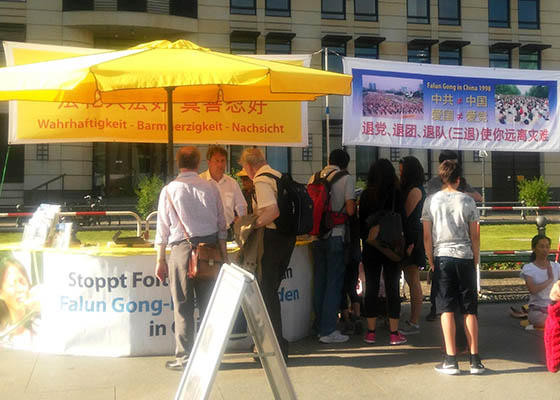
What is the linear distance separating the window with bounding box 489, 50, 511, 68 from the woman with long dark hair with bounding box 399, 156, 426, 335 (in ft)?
95.7

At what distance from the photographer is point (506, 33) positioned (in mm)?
33469

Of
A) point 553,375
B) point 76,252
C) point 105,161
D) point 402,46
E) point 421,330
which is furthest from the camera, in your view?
point 402,46

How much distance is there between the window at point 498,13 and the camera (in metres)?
33.7

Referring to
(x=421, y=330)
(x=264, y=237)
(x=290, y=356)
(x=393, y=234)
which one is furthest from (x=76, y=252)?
(x=421, y=330)

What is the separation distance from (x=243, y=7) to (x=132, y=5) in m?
5.30

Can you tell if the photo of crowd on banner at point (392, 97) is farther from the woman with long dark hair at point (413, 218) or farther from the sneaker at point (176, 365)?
the sneaker at point (176, 365)

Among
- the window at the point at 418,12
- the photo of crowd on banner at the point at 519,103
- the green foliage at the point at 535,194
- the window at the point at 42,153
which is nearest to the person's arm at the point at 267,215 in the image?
the photo of crowd on banner at the point at 519,103

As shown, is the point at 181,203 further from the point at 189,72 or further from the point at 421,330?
the point at 421,330

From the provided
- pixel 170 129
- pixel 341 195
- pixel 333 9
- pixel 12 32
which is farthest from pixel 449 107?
pixel 12 32

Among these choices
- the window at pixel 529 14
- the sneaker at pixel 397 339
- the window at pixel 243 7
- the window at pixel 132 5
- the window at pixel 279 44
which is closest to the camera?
the sneaker at pixel 397 339

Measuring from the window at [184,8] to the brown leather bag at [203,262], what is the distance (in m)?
25.7

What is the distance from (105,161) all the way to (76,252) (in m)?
24.5

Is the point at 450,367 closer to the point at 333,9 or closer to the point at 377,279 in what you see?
the point at 377,279

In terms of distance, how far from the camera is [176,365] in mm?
5500
